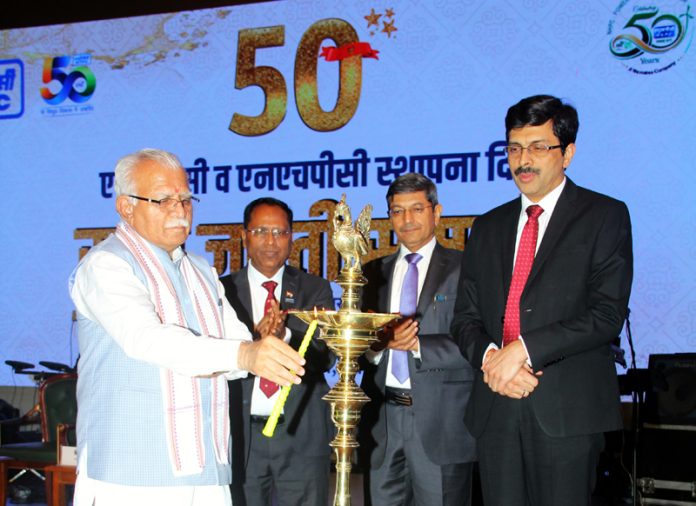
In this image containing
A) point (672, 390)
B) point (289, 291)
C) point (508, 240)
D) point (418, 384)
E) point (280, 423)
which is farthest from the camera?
point (672, 390)

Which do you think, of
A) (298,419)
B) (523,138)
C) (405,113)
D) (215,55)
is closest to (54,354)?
(215,55)

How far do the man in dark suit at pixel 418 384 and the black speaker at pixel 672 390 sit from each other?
193cm

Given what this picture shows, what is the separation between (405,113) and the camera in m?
5.92

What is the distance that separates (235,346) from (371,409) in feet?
4.64

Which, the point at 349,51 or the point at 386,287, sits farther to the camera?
the point at 349,51

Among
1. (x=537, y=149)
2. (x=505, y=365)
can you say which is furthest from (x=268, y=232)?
(x=505, y=365)

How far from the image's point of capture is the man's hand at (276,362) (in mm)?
1757

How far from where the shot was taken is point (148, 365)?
211 centimetres

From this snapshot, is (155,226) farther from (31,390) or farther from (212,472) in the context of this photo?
(31,390)

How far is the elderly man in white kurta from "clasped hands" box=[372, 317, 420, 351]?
804mm

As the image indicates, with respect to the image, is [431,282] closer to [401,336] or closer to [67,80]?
[401,336]

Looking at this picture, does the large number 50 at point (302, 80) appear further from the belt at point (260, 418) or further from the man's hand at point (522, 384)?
the man's hand at point (522, 384)

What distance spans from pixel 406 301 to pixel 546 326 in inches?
38.4

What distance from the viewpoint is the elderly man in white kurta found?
1988 millimetres
